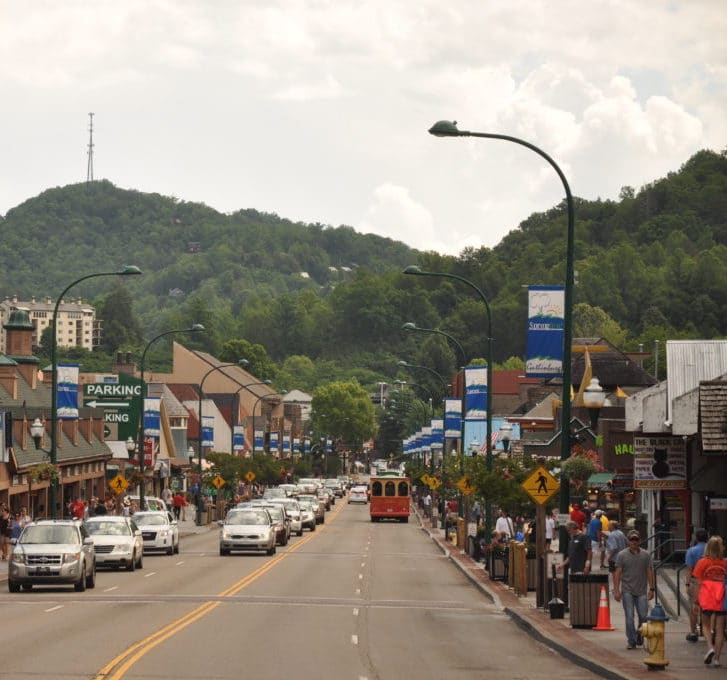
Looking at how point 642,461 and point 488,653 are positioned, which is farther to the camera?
point 642,461

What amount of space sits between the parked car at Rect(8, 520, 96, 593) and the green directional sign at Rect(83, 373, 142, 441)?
120 feet

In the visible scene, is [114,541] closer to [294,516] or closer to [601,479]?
[601,479]

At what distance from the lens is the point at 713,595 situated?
19.9 m

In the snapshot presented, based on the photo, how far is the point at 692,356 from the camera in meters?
44.3

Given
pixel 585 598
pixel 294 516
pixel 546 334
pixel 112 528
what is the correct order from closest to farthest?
pixel 585 598
pixel 546 334
pixel 112 528
pixel 294 516

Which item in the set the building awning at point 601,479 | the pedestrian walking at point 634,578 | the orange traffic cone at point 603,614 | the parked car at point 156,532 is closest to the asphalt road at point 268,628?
the orange traffic cone at point 603,614

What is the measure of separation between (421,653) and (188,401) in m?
123

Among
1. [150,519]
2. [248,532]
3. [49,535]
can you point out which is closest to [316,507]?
[150,519]

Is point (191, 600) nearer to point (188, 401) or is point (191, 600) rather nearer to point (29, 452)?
point (29, 452)

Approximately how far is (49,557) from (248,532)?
18481 millimetres

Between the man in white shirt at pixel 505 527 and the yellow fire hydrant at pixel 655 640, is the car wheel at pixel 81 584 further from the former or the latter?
the yellow fire hydrant at pixel 655 640

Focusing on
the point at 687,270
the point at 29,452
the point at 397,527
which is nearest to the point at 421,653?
the point at 29,452

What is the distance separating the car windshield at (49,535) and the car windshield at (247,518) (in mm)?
18157

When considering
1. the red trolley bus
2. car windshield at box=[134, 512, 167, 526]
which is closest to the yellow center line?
car windshield at box=[134, 512, 167, 526]
